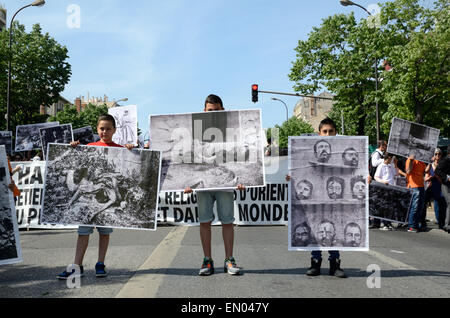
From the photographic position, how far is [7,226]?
4969mm

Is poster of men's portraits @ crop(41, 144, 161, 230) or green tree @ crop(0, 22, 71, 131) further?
green tree @ crop(0, 22, 71, 131)

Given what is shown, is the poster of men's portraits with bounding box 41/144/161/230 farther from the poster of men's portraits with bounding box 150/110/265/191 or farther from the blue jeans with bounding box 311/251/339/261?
the blue jeans with bounding box 311/251/339/261

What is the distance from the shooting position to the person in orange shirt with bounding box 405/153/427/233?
34.4 feet

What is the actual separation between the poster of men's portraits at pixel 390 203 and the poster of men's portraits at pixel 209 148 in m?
4.55

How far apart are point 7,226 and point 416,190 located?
856 cm

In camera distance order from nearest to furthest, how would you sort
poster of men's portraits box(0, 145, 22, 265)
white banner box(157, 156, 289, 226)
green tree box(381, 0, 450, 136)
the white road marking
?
the white road marking
poster of men's portraits box(0, 145, 22, 265)
white banner box(157, 156, 289, 226)
green tree box(381, 0, 450, 136)

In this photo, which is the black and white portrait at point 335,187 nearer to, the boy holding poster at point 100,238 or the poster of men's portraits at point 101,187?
the poster of men's portraits at point 101,187

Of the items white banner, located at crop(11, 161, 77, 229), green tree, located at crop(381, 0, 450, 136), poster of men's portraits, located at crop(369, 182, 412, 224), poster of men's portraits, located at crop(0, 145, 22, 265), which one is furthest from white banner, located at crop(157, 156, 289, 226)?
green tree, located at crop(381, 0, 450, 136)

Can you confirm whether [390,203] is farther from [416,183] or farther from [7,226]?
[7,226]

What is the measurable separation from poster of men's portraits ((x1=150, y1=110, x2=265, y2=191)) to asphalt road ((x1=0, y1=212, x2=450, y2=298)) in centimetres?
101

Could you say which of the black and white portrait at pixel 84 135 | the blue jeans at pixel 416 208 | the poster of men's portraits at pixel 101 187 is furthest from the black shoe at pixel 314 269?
the black and white portrait at pixel 84 135

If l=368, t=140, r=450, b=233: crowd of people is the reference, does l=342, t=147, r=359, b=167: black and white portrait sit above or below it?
above

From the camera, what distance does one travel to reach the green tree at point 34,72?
3759cm

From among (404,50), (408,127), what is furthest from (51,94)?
(408,127)
